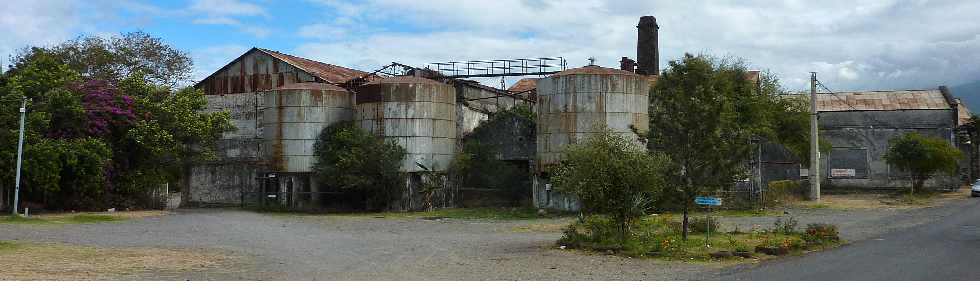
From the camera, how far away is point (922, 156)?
46219 mm

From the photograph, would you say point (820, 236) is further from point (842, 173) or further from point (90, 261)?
point (842, 173)

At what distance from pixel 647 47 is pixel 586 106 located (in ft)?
98.2

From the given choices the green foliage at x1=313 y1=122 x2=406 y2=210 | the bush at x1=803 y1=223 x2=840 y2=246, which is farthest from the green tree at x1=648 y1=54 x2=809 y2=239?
the green foliage at x1=313 y1=122 x2=406 y2=210

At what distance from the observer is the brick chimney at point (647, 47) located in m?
65.0

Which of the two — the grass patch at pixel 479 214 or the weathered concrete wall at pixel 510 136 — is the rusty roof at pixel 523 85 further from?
the grass patch at pixel 479 214

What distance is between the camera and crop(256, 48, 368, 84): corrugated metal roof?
49.4 meters

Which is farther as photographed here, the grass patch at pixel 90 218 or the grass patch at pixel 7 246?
the grass patch at pixel 90 218

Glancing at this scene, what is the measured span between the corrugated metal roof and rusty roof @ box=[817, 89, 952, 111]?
36565mm

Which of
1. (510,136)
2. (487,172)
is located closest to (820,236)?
(487,172)

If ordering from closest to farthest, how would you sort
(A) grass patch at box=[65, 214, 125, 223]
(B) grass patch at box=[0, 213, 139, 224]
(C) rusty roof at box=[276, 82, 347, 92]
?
1. (B) grass patch at box=[0, 213, 139, 224]
2. (A) grass patch at box=[65, 214, 125, 223]
3. (C) rusty roof at box=[276, 82, 347, 92]

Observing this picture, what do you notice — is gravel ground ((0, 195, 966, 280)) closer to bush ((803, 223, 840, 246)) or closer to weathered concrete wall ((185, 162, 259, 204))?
bush ((803, 223, 840, 246))

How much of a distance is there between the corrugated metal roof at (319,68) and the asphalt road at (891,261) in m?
35.1

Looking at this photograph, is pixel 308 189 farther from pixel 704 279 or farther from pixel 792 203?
pixel 704 279

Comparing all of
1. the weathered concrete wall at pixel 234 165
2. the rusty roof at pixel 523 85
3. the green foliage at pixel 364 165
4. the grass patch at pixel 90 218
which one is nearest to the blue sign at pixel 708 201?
the green foliage at pixel 364 165
